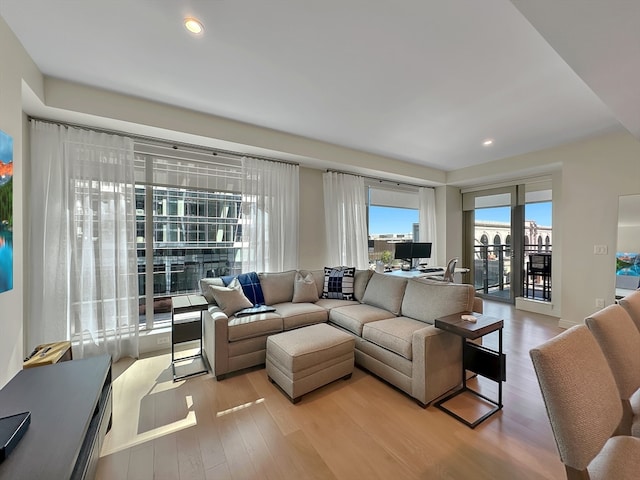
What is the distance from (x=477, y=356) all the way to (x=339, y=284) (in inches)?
72.1

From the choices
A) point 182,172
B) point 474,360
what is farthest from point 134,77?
point 474,360

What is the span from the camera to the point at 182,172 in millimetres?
3348

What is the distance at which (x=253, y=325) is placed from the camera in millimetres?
2689

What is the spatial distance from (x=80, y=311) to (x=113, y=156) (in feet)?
5.35

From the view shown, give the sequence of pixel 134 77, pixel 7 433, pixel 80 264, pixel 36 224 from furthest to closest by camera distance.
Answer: pixel 80 264
pixel 36 224
pixel 134 77
pixel 7 433

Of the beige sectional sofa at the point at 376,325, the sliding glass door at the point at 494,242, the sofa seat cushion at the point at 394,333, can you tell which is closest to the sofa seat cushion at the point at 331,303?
the beige sectional sofa at the point at 376,325

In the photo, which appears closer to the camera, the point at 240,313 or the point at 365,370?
the point at 365,370

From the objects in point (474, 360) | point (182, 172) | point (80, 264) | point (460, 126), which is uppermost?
point (460, 126)

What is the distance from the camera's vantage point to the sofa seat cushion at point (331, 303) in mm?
3302

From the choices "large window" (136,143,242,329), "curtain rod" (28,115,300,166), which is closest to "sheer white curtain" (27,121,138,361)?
"curtain rod" (28,115,300,166)

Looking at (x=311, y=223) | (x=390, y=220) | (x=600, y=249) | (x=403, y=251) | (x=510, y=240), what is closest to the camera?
(x=600, y=249)

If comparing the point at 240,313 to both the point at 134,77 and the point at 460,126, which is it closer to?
the point at 134,77

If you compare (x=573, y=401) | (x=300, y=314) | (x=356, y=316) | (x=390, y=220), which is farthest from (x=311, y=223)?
(x=573, y=401)

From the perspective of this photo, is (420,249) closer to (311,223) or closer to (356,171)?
(356,171)
